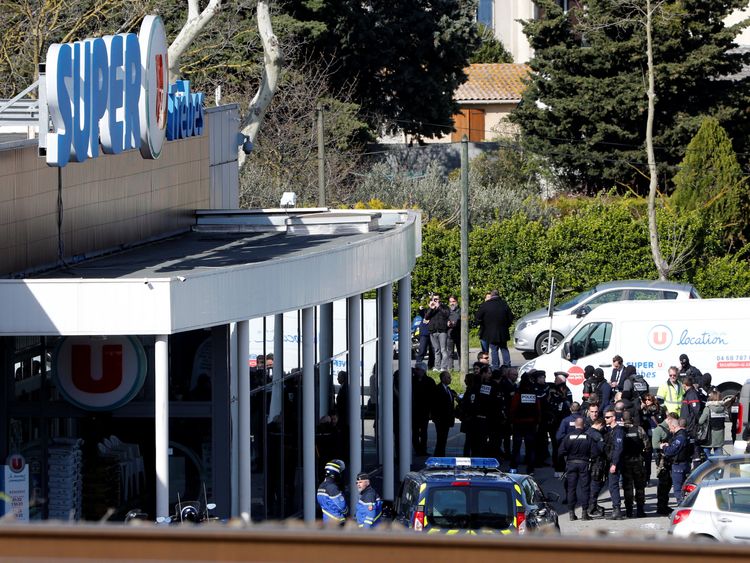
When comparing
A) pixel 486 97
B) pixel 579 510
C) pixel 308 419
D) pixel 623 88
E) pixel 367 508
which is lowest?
pixel 579 510

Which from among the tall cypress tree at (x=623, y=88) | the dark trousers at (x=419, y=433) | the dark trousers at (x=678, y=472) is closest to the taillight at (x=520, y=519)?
the dark trousers at (x=678, y=472)

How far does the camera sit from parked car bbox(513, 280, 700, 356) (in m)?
30.2

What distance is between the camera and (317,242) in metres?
19.7

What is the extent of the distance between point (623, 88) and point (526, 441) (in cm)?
2832

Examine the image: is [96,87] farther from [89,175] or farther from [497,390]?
[497,390]

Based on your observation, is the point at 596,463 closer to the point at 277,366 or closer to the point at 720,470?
the point at 720,470

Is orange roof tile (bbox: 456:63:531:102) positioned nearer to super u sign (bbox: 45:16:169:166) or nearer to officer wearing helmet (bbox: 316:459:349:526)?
super u sign (bbox: 45:16:169:166)

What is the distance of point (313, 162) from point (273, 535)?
42.5 meters

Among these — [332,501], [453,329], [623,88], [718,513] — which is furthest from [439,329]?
[623,88]

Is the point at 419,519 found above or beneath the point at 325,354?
beneath

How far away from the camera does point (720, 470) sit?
15.5 m

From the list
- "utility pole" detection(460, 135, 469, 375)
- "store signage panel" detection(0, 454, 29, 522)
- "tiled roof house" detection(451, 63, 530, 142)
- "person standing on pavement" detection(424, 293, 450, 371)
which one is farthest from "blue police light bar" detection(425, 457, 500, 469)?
"tiled roof house" detection(451, 63, 530, 142)

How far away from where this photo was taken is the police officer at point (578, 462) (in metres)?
18.2

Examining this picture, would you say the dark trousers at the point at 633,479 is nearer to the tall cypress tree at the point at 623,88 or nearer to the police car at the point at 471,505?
the police car at the point at 471,505
